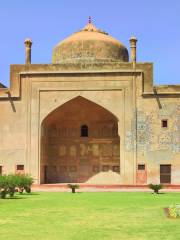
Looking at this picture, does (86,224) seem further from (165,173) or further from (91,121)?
(91,121)

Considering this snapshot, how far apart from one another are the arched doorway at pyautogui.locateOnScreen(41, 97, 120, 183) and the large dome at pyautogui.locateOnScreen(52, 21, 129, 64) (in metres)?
3.04

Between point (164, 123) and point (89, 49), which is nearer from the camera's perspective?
point (164, 123)

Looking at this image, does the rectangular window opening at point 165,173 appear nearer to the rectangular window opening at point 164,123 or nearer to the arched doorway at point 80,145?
the rectangular window opening at point 164,123

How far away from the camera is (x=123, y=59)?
2650 centimetres

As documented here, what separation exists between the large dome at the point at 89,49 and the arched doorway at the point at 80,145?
3.04 m

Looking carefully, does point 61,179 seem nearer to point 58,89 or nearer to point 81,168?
point 81,168

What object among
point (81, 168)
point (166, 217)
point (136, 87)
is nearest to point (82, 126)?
point (81, 168)

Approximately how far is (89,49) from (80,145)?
5394 mm

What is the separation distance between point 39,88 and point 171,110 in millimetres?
6870

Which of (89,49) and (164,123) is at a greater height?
(89,49)

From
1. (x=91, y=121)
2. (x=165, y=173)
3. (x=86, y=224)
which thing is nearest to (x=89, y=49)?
(x=91, y=121)

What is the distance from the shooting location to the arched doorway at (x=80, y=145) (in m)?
25.1

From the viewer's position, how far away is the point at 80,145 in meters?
25.5

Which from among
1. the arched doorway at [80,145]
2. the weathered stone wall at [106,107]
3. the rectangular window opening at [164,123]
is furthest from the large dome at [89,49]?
the rectangular window opening at [164,123]
